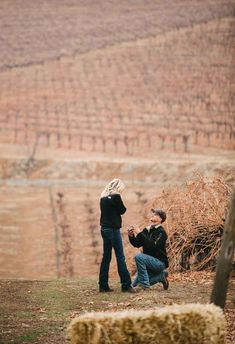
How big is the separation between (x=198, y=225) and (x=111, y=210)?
2.65 meters

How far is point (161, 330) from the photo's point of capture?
6617mm

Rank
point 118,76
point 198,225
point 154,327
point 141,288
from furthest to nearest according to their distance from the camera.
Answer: point 118,76
point 198,225
point 141,288
point 154,327

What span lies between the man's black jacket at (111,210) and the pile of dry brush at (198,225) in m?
2.44

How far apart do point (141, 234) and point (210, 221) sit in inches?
103

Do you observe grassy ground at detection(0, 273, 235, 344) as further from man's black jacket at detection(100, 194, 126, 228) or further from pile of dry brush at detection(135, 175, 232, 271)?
man's black jacket at detection(100, 194, 126, 228)

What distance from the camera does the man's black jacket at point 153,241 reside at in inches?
372

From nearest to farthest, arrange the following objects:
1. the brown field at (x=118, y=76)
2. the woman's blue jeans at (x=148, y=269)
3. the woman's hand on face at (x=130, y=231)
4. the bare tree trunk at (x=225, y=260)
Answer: the bare tree trunk at (x=225, y=260)
the woman's hand on face at (x=130, y=231)
the woman's blue jeans at (x=148, y=269)
the brown field at (x=118, y=76)

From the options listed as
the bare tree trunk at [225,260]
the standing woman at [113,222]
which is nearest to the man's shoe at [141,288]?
the standing woman at [113,222]

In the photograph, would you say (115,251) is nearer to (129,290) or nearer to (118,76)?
(129,290)

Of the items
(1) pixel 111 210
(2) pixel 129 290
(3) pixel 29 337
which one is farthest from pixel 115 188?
(3) pixel 29 337

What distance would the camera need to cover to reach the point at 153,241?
31.3 feet

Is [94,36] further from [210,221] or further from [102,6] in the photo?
[210,221]

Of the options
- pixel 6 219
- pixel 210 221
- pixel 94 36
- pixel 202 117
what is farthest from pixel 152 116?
pixel 210 221

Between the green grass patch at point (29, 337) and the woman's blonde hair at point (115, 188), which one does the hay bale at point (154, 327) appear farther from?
the woman's blonde hair at point (115, 188)
